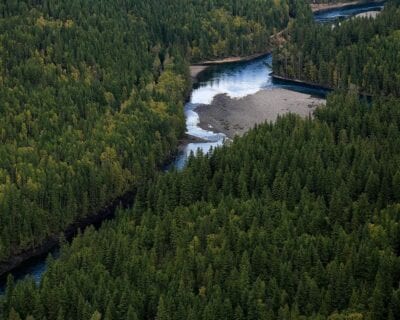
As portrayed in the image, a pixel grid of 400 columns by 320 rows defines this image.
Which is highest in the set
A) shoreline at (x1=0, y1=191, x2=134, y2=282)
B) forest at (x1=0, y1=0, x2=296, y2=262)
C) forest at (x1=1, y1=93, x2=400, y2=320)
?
forest at (x1=0, y1=0, x2=296, y2=262)

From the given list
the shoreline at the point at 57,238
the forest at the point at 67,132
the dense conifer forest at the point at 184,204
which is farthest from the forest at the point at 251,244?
the forest at the point at 67,132

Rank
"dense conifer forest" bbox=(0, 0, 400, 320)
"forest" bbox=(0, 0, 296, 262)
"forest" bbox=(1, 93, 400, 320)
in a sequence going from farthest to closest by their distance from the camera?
"forest" bbox=(0, 0, 296, 262) → "dense conifer forest" bbox=(0, 0, 400, 320) → "forest" bbox=(1, 93, 400, 320)

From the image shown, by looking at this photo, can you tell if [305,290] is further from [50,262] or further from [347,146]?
[347,146]

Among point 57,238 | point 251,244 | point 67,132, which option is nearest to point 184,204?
point 57,238

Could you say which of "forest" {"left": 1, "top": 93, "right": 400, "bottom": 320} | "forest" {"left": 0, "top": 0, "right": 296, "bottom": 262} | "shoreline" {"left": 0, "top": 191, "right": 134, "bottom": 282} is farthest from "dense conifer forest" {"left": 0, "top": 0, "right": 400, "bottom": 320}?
"shoreline" {"left": 0, "top": 191, "right": 134, "bottom": 282}

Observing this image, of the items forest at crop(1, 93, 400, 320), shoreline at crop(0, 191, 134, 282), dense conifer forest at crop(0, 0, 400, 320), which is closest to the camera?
forest at crop(1, 93, 400, 320)

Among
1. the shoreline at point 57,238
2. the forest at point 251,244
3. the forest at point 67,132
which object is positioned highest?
the forest at point 67,132

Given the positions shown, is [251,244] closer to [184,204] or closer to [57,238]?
[184,204]

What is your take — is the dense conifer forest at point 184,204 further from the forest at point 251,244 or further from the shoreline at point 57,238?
the shoreline at point 57,238

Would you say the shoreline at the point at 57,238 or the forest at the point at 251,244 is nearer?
the forest at the point at 251,244

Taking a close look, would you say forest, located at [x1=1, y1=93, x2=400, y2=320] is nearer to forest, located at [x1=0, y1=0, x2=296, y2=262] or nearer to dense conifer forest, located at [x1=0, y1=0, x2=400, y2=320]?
dense conifer forest, located at [x1=0, y1=0, x2=400, y2=320]
